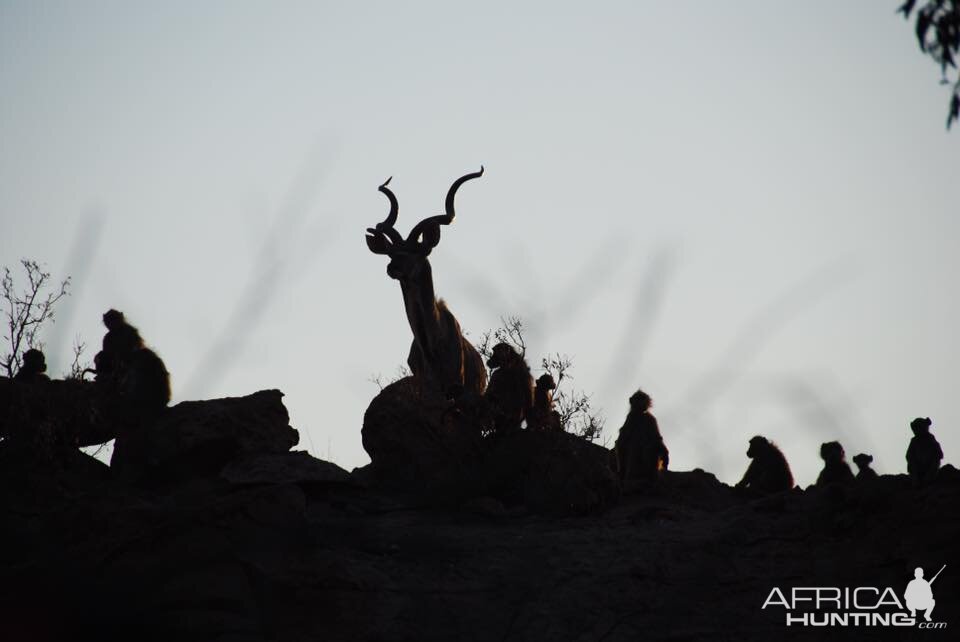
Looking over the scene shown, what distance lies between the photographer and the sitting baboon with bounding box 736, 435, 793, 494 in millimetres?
19562

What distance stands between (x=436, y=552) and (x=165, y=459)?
4237 mm

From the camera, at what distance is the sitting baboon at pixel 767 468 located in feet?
64.2

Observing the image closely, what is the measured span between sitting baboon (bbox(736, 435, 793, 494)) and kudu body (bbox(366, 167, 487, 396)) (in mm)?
4320

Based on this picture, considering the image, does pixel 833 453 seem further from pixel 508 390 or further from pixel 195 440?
pixel 195 440

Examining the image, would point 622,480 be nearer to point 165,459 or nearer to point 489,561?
point 489,561

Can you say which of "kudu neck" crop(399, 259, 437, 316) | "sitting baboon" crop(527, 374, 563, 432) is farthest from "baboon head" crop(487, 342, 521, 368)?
"kudu neck" crop(399, 259, 437, 316)

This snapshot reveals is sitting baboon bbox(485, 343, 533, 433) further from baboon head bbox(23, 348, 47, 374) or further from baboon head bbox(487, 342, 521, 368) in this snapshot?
baboon head bbox(23, 348, 47, 374)

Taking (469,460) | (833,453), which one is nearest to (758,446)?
(833,453)

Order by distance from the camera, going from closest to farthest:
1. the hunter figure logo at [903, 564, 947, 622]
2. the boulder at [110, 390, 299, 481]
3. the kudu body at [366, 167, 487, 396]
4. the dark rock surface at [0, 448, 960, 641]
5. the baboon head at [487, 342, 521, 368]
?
the dark rock surface at [0, 448, 960, 641]
the hunter figure logo at [903, 564, 947, 622]
the boulder at [110, 390, 299, 481]
the baboon head at [487, 342, 521, 368]
the kudu body at [366, 167, 487, 396]

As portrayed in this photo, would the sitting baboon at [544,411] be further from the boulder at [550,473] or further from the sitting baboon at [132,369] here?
the sitting baboon at [132,369]

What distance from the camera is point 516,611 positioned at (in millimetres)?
14039

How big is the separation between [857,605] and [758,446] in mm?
6030

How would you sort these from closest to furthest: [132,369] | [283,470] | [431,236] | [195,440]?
[283,470], [195,440], [132,369], [431,236]

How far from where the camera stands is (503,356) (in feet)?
62.8
